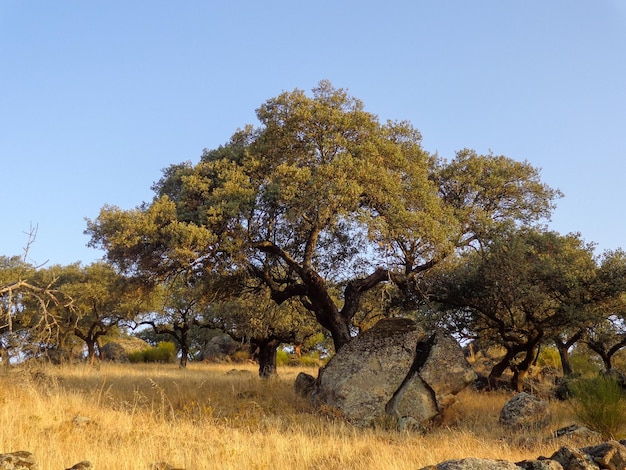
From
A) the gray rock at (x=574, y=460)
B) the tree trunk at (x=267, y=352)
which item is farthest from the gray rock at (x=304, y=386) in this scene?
the tree trunk at (x=267, y=352)

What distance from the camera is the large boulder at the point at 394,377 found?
15.6 metres

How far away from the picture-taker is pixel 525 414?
1503cm

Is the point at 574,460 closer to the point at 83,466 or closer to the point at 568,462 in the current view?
the point at 568,462

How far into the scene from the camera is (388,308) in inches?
1014

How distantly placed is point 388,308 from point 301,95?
11.3 m

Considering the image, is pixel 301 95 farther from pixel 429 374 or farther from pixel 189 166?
pixel 429 374

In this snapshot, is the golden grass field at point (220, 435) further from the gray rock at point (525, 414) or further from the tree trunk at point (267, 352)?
A: the tree trunk at point (267, 352)

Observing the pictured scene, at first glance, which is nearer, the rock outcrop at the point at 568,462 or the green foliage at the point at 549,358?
the rock outcrop at the point at 568,462

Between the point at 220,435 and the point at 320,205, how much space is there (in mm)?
7807

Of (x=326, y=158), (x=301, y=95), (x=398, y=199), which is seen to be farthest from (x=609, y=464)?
(x=301, y=95)

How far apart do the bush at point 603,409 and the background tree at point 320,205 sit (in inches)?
240

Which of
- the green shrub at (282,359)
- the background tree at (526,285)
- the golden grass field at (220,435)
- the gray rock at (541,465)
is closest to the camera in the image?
the gray rock at (541,465)

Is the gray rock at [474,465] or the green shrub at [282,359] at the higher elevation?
the gray rock at [474,465]

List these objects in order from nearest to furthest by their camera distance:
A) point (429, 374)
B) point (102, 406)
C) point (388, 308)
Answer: point (102, 406) < point (429, 374) < point (388, 308)
